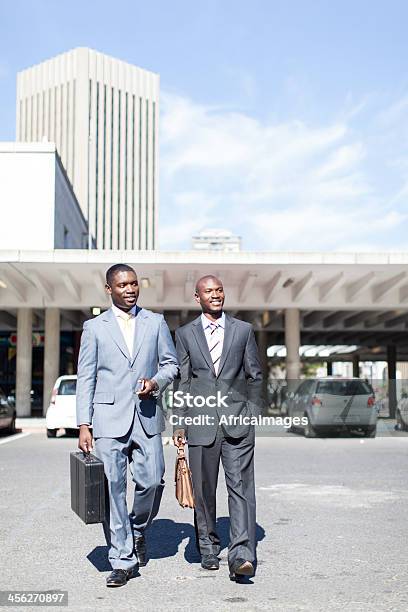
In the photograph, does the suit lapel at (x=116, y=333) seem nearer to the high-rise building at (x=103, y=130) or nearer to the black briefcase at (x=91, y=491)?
the black briefcase at (x=91, y=491)

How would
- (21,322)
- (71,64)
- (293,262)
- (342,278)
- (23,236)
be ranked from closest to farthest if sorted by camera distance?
(293,262), (342,278), (21,322), (23,236), (71,64)

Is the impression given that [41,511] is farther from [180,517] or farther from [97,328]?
[97,328]

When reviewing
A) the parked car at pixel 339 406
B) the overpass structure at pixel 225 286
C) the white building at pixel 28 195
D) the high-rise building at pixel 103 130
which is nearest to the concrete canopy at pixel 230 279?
the overpass structure at pixel 225 286

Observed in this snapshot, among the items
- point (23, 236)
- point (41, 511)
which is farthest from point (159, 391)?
point (23, 236)

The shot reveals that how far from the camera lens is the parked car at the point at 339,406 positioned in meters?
19.6

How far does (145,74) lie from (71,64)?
10.7 metres

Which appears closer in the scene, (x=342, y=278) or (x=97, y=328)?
(x=97, y=328)

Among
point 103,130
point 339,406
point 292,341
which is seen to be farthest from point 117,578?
point 103,130

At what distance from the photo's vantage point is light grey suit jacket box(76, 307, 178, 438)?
16.6ft

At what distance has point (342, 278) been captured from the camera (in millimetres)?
28422

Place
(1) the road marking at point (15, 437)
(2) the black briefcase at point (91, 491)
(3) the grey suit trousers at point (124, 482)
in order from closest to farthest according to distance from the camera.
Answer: (2) the black briefcase at point (91, 491), (3) the grey suit trousers at point (124, 482), (1) the road marking at point (15, 437)

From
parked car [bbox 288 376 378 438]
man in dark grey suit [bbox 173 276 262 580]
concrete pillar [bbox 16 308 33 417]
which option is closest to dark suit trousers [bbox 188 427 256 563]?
man in dark grey suit [bbox 173 276 262 580]

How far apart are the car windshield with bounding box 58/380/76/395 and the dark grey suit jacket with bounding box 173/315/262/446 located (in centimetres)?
1422

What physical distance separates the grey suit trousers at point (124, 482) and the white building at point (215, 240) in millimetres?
149138
